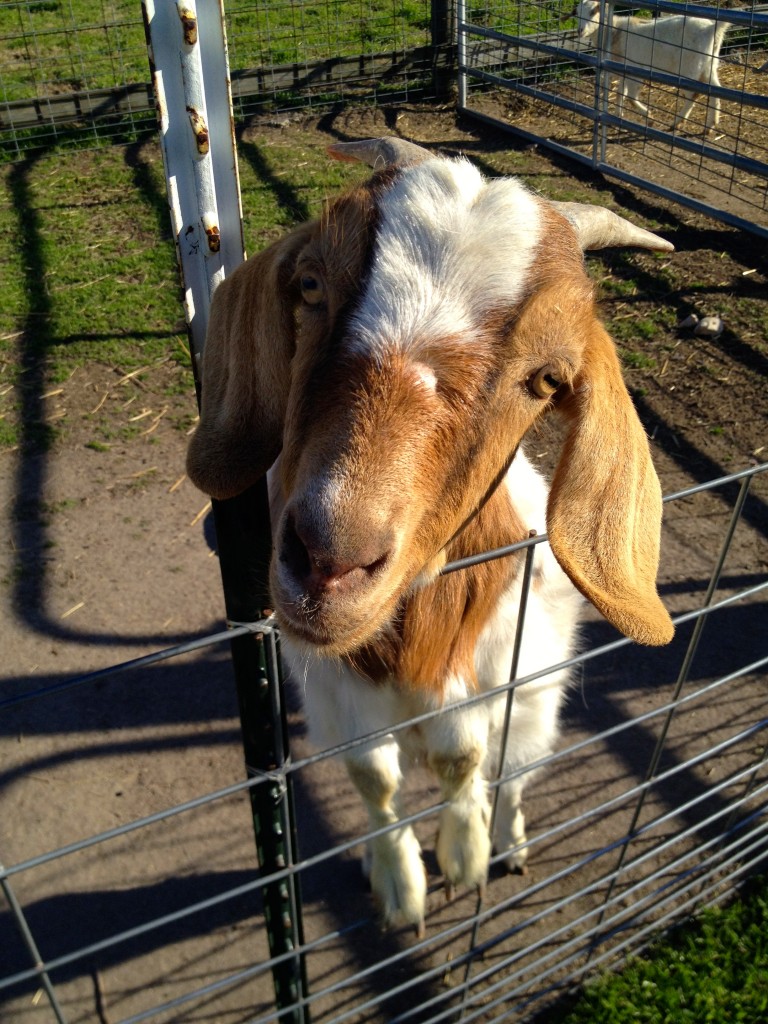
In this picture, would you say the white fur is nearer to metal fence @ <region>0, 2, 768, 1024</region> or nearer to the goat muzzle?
metal fence @ <region>0, 2, 768, 1024</region>

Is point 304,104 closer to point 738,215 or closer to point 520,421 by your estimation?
point 738,215

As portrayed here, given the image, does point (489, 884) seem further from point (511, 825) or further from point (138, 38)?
point (138, 38)

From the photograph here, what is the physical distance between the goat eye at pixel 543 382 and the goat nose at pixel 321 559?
0.53 metres

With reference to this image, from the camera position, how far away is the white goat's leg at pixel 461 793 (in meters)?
2.54

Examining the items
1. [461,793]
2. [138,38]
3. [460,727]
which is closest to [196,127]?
[460,727]

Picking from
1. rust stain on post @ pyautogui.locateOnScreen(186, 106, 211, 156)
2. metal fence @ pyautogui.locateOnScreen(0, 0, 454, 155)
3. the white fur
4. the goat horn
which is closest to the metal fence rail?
the white fur

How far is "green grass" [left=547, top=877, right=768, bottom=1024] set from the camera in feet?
8.72

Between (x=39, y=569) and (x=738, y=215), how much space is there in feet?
19.1

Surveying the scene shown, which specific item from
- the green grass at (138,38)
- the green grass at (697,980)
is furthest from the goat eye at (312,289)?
the green grass at (138,38)

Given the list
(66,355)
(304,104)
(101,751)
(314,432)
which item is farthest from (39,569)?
(304,104)

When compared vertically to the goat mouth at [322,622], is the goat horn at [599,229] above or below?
above

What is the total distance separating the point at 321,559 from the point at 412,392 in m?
0.38

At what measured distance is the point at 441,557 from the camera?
6.86ft

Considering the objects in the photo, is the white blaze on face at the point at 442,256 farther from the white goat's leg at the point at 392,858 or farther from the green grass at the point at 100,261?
the green grass at the point at 100,261
